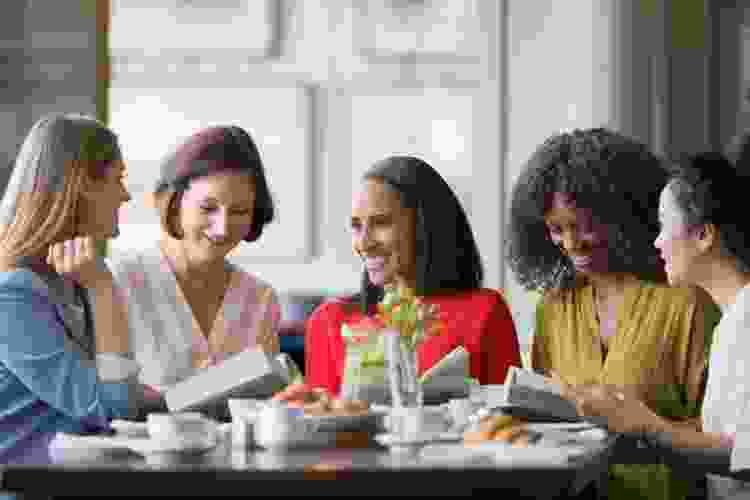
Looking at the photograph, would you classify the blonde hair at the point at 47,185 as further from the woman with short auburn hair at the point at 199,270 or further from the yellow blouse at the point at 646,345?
the yellow blouse at the point at 646,345

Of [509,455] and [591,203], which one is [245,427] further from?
[591,203]

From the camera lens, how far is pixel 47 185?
300cm

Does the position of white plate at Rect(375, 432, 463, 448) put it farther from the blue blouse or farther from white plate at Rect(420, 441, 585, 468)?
the blue blouse

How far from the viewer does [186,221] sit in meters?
3.71

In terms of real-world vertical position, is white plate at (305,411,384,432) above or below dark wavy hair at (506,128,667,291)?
below

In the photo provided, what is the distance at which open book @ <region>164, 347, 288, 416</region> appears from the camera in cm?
290

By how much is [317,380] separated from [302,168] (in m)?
2.08

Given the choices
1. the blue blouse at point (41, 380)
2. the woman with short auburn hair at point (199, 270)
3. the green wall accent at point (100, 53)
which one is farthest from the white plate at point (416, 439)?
the green wall accent at point (100, 53)

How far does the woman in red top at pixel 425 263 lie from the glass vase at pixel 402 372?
83 centimetres

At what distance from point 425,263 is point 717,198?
0.79 m

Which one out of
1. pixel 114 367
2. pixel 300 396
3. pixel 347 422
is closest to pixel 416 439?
pixel 347 422

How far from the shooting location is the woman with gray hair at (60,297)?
9.16ft

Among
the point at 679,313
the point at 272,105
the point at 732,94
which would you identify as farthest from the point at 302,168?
the point at 679,313

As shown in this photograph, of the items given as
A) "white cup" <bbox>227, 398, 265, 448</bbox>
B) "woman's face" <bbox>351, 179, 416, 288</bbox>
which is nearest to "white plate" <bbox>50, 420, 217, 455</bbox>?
"white cup" <bbox>227, 398, 265, 448</bbox>
